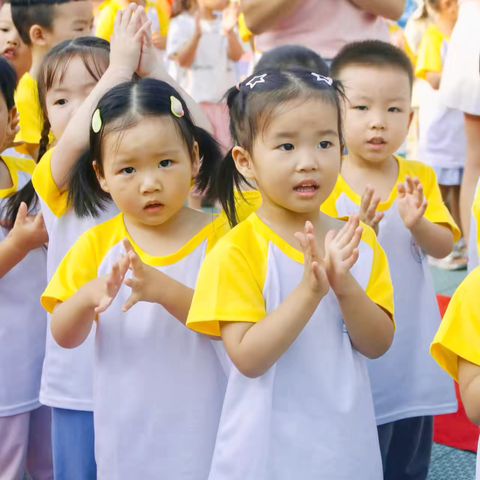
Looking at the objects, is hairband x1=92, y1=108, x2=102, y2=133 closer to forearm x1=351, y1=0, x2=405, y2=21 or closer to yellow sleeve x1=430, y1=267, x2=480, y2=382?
yellow sleeve x1=430, y1=267, x2=480, y2=382

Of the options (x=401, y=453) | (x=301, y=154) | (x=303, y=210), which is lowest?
(x=401, y=453)

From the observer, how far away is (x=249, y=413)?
4.50ft

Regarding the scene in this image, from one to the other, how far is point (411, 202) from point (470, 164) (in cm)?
214

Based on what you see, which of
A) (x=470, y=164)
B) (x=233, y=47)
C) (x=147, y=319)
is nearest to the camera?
(x=147, y=319)

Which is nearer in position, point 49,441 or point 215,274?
point 215,274

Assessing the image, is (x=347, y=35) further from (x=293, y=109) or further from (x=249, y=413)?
(x=249, y=413)

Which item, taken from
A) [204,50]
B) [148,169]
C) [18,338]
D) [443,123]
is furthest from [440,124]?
[148,169]

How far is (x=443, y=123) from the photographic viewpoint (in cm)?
470

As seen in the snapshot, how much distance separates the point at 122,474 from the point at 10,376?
0.67m

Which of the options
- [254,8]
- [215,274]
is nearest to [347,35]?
[254,8]

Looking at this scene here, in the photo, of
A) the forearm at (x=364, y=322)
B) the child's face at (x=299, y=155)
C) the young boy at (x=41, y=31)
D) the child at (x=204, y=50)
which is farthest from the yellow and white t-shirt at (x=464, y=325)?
the child at (x=204, y=50)

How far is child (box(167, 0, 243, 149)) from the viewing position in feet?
17.2


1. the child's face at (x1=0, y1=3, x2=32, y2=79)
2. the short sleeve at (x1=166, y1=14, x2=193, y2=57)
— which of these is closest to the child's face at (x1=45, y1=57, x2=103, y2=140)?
the child's face at (x1=0, y1=3, x2=32, y2=79)

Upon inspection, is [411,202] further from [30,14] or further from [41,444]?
[30,14]
